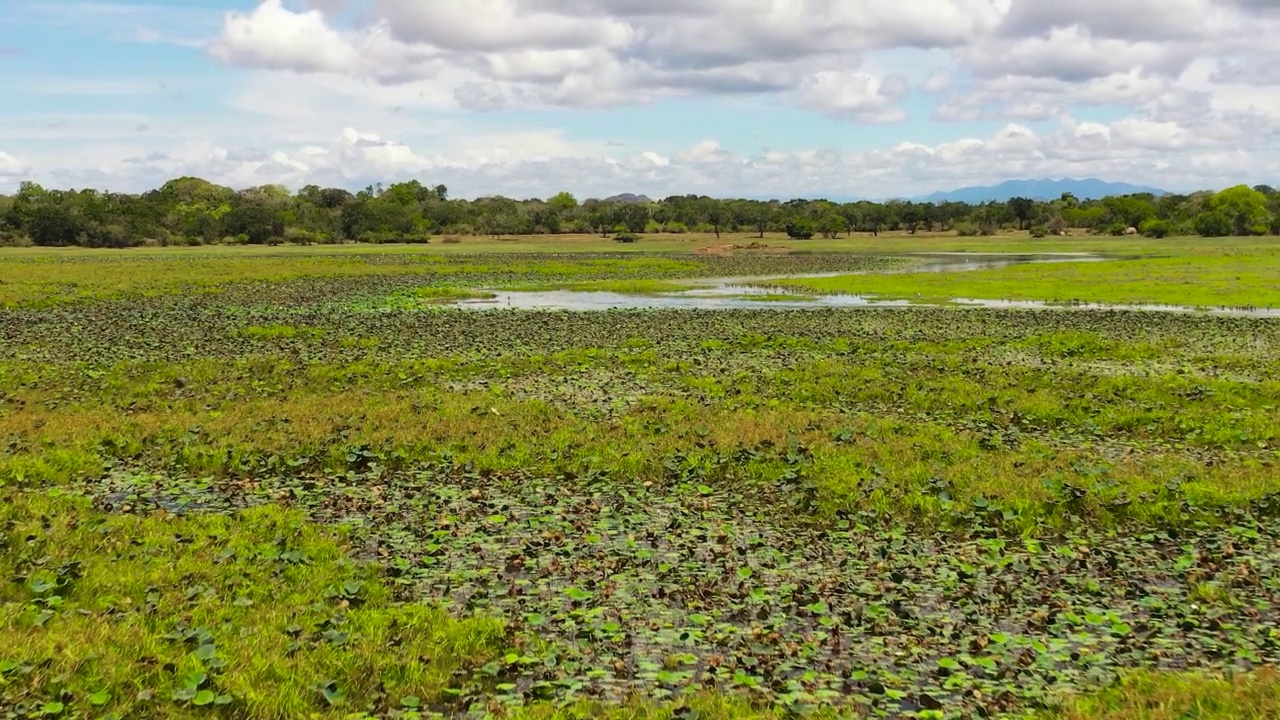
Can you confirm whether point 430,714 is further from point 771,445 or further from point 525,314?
point 525,314

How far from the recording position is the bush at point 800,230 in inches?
6142

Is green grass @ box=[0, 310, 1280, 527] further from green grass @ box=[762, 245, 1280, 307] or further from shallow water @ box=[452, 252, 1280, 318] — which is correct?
green grass @ box=[762, 245, 1280, 307]

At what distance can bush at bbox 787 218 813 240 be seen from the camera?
15600 centimetres

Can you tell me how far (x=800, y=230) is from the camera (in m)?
156

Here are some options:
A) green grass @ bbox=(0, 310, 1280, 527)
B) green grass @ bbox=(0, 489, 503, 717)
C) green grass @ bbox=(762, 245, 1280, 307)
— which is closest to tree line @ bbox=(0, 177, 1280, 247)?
green grass @ bbox=(762, 245, 1280, 307)

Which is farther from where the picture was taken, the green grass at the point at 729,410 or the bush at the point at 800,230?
the bush at the point at 800,230

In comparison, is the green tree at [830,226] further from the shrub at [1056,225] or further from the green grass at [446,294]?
the green grass at [446,294]

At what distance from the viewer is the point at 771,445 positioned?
16.8 metres

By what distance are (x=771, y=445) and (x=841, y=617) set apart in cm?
694

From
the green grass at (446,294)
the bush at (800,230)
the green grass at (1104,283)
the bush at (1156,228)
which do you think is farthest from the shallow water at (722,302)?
the bush at (1156,228)

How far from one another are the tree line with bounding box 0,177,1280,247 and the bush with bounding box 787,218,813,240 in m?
0.24

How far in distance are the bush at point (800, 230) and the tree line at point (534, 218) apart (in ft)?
0.79

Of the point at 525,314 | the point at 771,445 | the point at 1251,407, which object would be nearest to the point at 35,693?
the point at 771,445

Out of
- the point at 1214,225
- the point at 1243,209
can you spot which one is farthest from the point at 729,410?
the point at 1243,209
